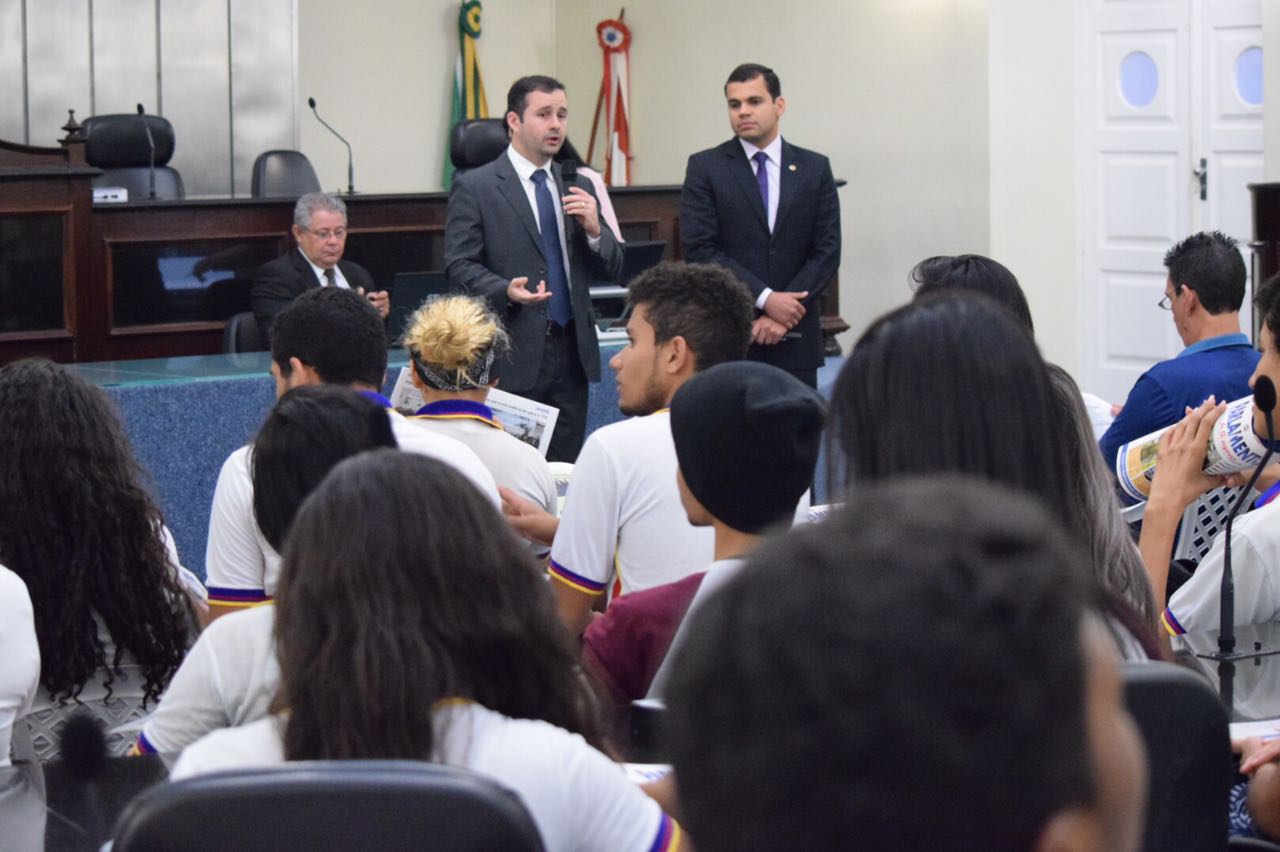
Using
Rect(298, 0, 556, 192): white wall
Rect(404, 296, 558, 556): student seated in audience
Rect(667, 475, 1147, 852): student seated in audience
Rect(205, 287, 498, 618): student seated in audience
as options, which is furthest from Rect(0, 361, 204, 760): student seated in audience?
Rect(298, 0, 556, 192): white wall

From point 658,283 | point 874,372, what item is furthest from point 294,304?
point 874,372

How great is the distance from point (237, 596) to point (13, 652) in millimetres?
369

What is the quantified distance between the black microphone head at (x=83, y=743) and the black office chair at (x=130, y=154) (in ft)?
21.2

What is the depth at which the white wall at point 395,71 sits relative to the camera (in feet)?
32.9

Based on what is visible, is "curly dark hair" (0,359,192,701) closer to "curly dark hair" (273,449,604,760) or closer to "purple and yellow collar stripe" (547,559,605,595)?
"purple and yellow collar stripe" (547,559,605,595)

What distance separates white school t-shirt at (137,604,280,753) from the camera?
1.54 metres

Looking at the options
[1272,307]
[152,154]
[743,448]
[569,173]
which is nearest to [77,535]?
[743,448]

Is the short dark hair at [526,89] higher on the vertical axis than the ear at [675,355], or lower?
higher

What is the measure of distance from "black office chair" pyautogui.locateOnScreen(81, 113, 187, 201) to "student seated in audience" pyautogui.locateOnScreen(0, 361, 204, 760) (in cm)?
571

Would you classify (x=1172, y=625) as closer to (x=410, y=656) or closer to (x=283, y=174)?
(x=410, y=656)

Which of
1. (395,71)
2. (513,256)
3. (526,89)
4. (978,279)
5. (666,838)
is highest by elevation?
(395,71)

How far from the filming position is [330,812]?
3.28ft

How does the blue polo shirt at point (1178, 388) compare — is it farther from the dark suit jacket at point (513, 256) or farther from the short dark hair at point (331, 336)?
the dark suit jacket at point (513, 256)

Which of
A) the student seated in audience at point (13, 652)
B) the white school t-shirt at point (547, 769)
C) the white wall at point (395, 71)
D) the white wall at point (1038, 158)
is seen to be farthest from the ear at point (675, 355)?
the white wall at point (395, 71)
